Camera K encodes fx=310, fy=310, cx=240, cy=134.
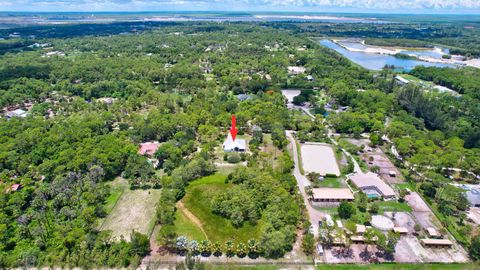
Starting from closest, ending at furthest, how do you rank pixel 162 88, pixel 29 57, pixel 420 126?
pixel 420 126 → pixel 162 88 → pixel 29 57

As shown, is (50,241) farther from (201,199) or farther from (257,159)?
(257,159)

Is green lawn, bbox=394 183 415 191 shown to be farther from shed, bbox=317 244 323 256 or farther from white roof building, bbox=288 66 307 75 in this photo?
white roof building, bbox=288 66 307 75

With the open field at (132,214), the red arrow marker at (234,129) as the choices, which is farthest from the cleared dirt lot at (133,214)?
the red arrow marker at (234,129)

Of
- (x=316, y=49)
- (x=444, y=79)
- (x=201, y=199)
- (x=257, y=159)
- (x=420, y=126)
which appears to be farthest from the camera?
(x=316, y=49)

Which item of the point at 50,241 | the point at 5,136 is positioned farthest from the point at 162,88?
the point at 50,241

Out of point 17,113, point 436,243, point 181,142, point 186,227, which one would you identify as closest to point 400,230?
point 436,243
